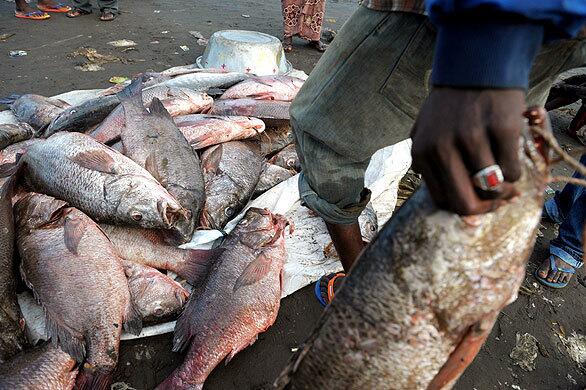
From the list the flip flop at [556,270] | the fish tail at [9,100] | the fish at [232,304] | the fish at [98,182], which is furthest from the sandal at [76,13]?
the flip flop at [556,270]

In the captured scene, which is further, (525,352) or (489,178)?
(525,352)

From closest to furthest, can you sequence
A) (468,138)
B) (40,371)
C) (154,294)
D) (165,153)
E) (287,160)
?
(468,138)
(40,371)
(154,294)
(165,153)
(287,160)

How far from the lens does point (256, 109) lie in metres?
4.28

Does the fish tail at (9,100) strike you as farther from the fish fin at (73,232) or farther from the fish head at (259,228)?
the fish head at (259,228)

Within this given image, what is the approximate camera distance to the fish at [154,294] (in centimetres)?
270

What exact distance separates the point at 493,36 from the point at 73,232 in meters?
2.67

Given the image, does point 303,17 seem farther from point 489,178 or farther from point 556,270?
point 489,178

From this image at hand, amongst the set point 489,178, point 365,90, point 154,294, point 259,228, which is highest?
point 489,178

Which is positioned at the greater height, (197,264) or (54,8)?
(197,264)

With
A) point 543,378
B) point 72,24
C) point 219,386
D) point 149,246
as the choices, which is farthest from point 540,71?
point 72,24

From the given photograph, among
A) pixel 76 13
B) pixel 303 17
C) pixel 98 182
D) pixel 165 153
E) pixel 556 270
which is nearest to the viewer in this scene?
pixel 98 182

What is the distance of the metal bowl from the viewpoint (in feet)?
17.7

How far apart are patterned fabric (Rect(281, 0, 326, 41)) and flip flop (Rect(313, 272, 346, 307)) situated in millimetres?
5987

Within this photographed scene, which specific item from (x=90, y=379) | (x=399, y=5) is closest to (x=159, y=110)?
(x=90, y=379)
